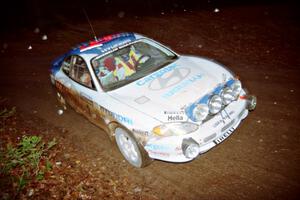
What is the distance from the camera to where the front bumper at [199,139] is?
392 cm

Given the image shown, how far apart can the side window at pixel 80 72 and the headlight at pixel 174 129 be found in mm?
1568

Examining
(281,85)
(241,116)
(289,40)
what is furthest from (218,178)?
(289,40)

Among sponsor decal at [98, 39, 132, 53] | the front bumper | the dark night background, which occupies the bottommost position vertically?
the dark night background

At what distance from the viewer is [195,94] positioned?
4273 millimetres

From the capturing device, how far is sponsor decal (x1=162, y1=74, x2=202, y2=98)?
14.3 feet

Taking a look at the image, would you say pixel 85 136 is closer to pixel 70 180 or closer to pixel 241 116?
pixel 70 180

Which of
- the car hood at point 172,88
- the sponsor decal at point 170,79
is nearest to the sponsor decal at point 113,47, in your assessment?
the car hood at point 172,88

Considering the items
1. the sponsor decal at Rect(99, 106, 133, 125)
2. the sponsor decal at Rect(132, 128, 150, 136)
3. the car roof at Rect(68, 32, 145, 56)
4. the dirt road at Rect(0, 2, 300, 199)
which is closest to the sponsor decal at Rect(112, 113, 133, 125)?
the sponsor decal at Rect(99, 106, 133, 125)

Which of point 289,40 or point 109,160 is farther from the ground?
point 289,40

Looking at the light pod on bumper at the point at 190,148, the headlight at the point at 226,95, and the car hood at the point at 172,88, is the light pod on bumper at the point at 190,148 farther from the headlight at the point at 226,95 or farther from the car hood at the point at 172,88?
the headlight at the point at 226,95

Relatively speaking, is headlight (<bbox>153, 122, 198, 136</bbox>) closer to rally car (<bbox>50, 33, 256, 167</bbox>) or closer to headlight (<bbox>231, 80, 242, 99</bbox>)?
rally car (<bbox>50, 33, 256, 167</bbox>)

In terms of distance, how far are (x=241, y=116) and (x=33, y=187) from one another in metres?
3.52

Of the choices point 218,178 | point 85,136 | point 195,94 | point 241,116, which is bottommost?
point 85,136

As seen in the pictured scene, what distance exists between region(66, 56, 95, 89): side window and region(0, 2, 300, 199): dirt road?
3.82 ft
